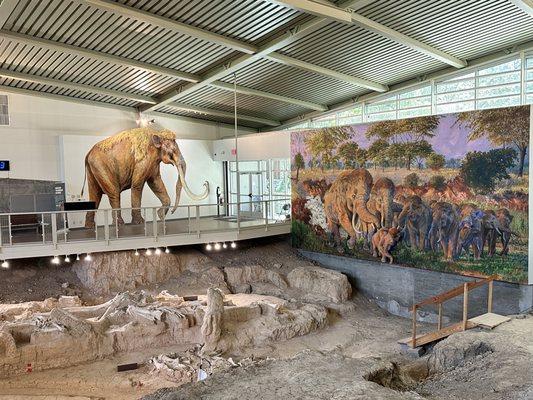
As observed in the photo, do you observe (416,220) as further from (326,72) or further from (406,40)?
(326,72)

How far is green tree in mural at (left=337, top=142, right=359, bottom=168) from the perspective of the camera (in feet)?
58.4

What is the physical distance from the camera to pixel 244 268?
730 inches

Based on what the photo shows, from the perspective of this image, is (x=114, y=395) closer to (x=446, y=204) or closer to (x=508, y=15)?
(x=446, y=204)

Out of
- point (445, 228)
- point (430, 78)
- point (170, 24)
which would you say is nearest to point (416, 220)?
point (445, 228)

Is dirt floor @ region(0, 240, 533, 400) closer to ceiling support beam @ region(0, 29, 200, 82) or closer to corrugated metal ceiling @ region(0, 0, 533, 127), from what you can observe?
ceiling support beam @ region(0, 29, 200, 82)

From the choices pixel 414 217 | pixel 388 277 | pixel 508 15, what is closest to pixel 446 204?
pixel 414 217

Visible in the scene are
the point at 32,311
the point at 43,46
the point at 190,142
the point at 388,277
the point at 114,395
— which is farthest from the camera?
the point at 190,142

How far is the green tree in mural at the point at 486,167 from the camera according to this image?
46.0ft

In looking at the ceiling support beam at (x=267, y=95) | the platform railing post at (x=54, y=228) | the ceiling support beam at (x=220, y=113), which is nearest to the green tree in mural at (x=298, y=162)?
the ceiling support beam at (x=267, y=95)

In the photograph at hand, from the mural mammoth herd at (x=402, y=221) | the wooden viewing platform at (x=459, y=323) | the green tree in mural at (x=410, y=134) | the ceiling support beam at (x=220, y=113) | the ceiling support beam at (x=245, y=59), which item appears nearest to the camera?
the wooden viewing platform at (x=459, y=323)

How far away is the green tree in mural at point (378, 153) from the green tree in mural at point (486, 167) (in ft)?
9.17

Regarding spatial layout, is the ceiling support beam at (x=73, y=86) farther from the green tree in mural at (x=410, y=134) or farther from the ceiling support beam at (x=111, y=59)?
the green tree in mural at (x=410, y=134)

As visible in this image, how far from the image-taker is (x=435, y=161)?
15.6 m

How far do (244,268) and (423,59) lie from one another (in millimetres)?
11341
